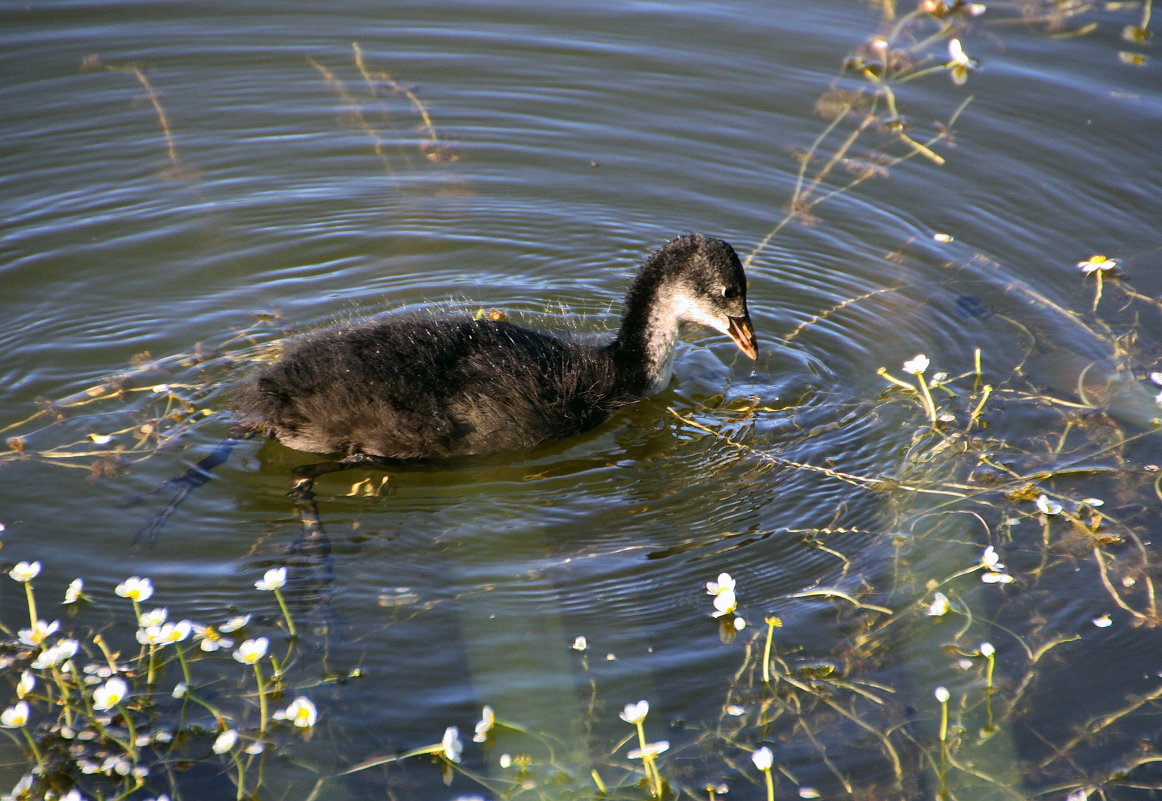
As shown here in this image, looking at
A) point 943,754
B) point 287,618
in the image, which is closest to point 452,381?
point 287,618

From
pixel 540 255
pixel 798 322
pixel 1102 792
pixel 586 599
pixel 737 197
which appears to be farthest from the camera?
pixel 737 197

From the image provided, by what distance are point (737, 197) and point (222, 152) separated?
316cm

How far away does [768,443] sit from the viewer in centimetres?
523

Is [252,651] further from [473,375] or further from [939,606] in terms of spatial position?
[939,606]

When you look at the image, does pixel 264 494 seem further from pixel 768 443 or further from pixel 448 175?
pixel 448 175

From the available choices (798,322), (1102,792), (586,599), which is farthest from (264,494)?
(1102,792)

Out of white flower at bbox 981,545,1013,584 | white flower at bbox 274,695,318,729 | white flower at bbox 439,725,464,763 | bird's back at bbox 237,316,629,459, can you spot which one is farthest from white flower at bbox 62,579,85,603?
white flower at bbox 981,545,1013,584

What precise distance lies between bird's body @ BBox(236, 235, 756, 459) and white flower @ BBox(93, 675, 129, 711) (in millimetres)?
1511

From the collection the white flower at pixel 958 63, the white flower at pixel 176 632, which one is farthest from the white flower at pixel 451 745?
the white flower at pixel 958 63

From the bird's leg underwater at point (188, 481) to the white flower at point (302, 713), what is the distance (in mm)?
1206

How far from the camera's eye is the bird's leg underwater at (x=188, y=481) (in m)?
4.58

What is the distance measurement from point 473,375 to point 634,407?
955 millimetres

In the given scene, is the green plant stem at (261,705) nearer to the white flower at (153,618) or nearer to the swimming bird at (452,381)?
the white flower at (153,618)

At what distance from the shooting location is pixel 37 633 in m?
3.72
